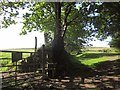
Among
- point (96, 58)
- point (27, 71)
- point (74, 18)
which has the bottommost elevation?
point (27, 71)

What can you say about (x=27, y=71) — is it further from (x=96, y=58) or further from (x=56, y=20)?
(x=96, y=58)

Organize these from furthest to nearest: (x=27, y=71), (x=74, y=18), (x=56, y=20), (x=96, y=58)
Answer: (x=96, y=58) → (x=74, y=18) → (x=56, y=20) → (x=27, y=71)

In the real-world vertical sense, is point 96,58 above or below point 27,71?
above

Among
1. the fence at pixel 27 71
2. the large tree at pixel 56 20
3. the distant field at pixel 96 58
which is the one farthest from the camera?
the distant field at pixel 96 58

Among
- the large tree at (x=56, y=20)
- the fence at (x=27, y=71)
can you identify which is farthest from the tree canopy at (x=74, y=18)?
the fence at (x=27, y=71)

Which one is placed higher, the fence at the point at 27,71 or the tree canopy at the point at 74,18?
the tree canopy at the point at 74,18

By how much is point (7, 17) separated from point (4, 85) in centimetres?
1247

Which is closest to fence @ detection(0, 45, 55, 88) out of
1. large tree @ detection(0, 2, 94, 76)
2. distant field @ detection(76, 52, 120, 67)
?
large tree @ detection(0, 2, 94, 76)

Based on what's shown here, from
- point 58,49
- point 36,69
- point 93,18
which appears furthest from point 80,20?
point 36,69

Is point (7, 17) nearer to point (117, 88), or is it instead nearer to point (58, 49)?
point (58, 49)

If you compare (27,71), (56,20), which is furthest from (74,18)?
(27,71)

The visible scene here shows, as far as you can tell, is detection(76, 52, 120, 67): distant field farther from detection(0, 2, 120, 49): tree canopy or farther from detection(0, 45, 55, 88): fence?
detection(0, 45, 55, 88): fence

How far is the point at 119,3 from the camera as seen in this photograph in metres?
18.9

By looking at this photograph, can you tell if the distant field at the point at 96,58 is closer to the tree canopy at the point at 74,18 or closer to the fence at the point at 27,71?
the tree canopy at the point at 74,18
